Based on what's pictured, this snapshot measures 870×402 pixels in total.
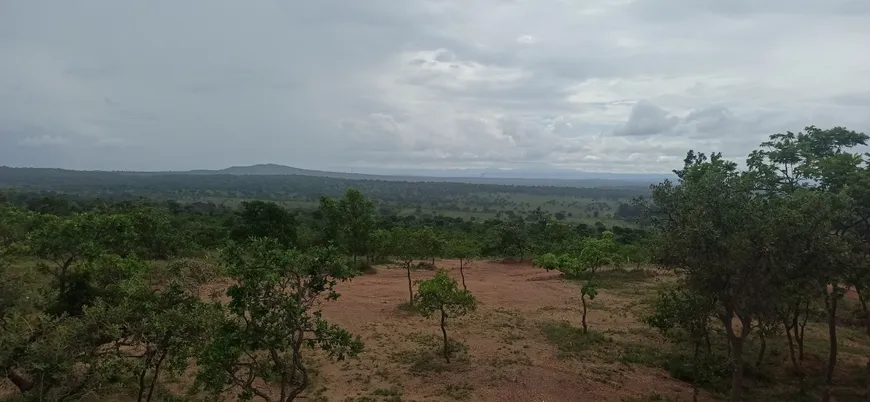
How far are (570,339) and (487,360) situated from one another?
457 centimetres

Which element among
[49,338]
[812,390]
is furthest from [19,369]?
[812,390]

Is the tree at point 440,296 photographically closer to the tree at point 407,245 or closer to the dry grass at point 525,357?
the dry grass at point 525,357

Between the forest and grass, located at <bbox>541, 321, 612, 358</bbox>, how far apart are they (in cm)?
13

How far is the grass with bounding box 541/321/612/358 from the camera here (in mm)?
19172

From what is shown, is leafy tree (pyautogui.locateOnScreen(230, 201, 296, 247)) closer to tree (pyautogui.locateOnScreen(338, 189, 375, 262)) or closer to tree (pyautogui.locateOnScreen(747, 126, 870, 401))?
tree (pyautogui.locateOnScreen(338, 189, 375, 262))

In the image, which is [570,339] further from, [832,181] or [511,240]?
[511,240]

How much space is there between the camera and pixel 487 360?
58.2ft

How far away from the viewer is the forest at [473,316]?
9547 millimetres

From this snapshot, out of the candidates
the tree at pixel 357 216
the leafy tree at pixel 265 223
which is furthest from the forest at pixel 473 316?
the leafy tree at pixel 265 223

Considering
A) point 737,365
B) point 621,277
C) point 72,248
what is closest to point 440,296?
point 737,365

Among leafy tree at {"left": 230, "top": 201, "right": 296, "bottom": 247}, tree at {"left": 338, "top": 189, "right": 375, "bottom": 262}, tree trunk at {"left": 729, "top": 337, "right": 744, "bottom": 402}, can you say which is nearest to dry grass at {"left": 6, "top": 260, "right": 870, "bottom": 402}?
tree trunk at {"left": 729, "top": 337, "right": 744, "bottom": 402}

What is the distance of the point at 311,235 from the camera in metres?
44.9

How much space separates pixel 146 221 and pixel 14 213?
7411 millimetres

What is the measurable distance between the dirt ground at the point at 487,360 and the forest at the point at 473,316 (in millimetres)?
90
